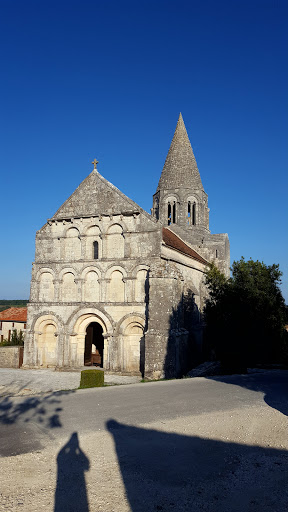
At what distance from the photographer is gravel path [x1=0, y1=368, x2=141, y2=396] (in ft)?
56.5

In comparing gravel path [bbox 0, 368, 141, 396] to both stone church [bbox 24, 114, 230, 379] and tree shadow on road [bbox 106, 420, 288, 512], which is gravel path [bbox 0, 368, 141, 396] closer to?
stone church [bbox 24, 114, 230, 379]

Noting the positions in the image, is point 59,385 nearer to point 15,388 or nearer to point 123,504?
point 15,388

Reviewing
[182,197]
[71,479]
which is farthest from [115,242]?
[71,479]

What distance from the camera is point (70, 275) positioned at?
24.1 m

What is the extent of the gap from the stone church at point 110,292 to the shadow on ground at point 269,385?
3.91 meters

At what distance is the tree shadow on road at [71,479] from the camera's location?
642cm

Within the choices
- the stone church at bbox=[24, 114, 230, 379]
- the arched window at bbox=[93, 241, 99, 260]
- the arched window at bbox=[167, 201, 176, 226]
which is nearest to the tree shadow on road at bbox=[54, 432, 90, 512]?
the stone church at bbox=[24, 114, 230, 379]

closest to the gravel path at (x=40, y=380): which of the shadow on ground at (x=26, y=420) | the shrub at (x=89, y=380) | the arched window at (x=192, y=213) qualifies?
the shrub at (x=89, y=380)

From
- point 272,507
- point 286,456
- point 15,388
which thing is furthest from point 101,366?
point 272,507

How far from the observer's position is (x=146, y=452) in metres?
8.62

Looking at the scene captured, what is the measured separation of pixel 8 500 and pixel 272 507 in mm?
4577

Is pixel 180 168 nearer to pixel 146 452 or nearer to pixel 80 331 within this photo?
pixel 80 331

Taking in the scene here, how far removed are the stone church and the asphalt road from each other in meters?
7.27

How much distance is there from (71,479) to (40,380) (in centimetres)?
1350
